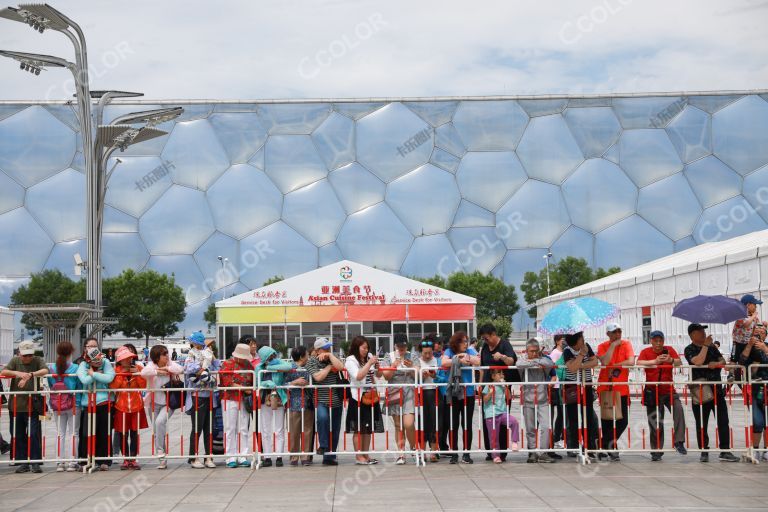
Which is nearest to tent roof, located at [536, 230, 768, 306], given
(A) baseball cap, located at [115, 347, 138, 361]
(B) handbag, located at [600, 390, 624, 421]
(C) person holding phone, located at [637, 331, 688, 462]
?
(C) person holding phone, located at [637, 331, 688, 462]

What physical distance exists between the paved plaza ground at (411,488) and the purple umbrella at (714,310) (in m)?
1.32

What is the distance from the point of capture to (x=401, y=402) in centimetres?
988

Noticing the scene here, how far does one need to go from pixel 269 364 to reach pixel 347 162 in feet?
149

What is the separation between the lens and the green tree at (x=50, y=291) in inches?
1866

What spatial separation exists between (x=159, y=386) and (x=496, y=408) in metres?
3.34

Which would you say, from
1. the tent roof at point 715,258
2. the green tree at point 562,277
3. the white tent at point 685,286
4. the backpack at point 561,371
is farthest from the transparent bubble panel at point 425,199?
the backpack at point 561,371

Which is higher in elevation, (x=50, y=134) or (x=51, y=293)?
(x=50, y=134)

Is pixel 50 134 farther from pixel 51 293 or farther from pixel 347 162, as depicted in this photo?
pixel 347 162

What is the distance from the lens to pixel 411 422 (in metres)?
9.85

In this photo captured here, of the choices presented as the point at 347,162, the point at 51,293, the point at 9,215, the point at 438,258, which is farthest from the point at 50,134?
the point at 438,258

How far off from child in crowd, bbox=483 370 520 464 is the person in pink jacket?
304 cm

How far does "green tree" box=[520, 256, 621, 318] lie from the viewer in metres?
47.9

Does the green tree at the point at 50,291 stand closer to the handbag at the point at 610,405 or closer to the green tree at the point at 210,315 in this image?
the green tree at the point at 210,315

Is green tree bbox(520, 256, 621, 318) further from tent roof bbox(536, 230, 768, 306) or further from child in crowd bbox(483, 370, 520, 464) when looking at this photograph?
child in crowd bbox(483, 370, 520, 464)
